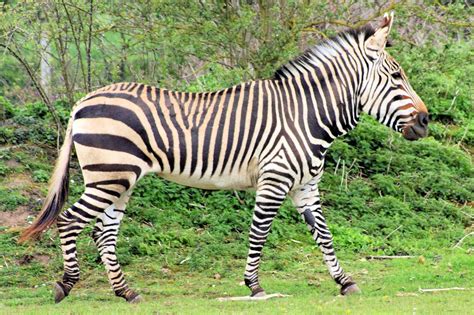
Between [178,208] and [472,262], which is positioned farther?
[178,208]

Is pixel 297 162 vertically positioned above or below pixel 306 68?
below

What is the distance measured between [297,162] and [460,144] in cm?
867

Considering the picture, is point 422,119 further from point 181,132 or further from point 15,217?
point 15,217

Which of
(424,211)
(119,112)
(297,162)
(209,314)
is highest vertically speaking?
(119,112)

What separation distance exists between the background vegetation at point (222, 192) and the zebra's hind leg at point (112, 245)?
2.90ft

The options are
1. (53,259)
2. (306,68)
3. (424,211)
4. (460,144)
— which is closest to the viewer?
(306,68)

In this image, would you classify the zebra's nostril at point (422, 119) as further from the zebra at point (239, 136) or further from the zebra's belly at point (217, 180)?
the zebra's belly at point (217, 180)

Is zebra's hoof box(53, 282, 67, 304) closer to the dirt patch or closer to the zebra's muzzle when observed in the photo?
the dirt patch

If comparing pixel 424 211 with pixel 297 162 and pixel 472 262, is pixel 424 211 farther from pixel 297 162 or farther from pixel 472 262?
pixel 297 162

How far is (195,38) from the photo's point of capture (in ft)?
42.9

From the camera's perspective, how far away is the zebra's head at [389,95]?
33.4ft

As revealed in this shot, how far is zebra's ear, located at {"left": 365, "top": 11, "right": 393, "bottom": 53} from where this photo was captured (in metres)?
10.1

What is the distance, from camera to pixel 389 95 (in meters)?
10.2

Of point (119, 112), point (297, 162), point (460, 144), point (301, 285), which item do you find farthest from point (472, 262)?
point (460, 144)
